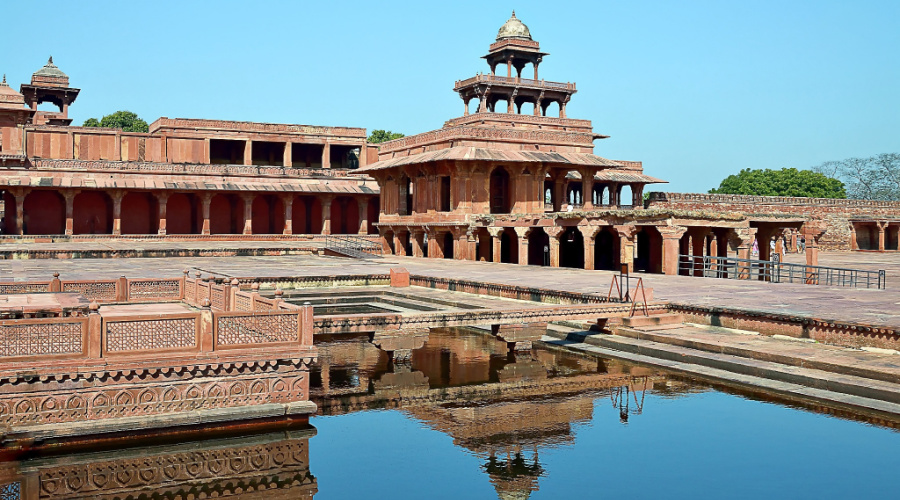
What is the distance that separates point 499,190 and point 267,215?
1402 cm

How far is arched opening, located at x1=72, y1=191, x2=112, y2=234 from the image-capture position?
39.0m

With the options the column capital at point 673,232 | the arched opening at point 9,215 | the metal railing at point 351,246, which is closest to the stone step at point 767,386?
the column capital at point 673,232

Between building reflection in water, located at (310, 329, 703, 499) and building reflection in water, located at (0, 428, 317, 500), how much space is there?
Result: 1.75 metres

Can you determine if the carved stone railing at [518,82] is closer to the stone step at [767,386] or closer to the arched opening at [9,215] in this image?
the arched opening at [9,215]

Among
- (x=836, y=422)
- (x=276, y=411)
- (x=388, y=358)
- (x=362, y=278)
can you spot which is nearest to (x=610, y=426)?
(x=836, y=422)

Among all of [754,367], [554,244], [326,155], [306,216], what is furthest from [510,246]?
[754,367]

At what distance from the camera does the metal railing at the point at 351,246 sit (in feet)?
109

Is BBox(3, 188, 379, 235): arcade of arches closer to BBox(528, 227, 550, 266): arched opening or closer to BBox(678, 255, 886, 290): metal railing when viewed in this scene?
BBox(528, 227, 550, 266): arched opening

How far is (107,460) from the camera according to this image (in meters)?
8.00

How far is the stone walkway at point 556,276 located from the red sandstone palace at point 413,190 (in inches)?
110

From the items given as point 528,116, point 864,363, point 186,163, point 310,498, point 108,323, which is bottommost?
point 310,498

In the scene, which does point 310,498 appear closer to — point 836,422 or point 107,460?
A: point 107,460

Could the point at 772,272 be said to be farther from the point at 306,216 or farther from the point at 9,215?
the point at 9,215

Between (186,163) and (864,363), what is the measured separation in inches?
1363
